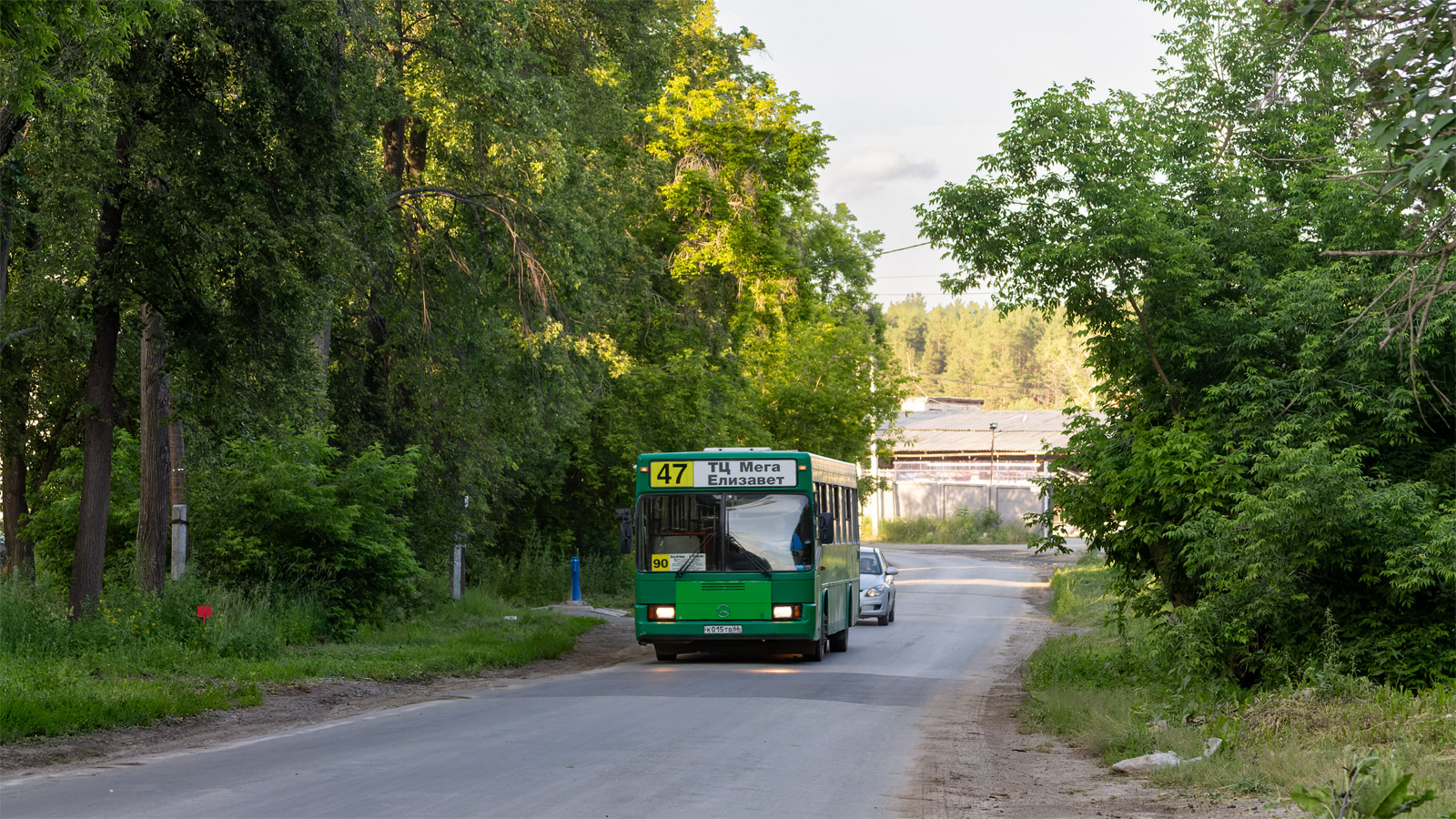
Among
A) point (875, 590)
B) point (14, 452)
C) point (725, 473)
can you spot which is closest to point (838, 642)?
point (725, 473)

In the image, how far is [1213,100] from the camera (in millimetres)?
17938

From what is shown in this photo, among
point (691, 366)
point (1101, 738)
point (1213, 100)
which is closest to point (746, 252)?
point (691, 366)

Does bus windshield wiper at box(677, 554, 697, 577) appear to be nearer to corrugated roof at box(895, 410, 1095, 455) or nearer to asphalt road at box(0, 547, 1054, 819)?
asphalt road at box(0, 547, 1054, 819)

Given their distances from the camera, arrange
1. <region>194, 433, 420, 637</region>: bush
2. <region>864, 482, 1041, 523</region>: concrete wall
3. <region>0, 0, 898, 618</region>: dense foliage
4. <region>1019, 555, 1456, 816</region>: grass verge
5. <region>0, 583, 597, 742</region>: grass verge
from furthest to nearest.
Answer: <region>864, 482, 1041, 523</region>: concrete wall
<region>194, 433, 420, 637</region>: bush
<region>0, 0, 898, 618</region>: dense foliage
<region>0, 583, 597, 742</region>: grass verge
<region>1019, 555, 1456, 816</region>: grass verge

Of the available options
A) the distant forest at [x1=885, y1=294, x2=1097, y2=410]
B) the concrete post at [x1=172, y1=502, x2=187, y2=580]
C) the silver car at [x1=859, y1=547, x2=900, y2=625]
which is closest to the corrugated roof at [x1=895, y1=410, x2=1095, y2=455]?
the distant forest at [x1=885, y1=294, x2=1097, y2=410]

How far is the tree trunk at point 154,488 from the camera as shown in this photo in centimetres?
1698

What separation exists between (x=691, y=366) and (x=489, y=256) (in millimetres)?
10930

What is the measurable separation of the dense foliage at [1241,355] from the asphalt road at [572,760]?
3539 millimetres

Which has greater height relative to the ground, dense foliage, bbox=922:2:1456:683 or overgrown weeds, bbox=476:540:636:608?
dense foliage, bbox=922:2:1456:683

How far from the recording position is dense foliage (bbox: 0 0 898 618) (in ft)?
45.3

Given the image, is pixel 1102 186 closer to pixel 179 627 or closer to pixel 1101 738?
pixel 1101 738

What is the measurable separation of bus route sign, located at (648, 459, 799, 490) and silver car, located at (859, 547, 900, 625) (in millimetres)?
8955

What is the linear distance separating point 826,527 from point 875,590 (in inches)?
357

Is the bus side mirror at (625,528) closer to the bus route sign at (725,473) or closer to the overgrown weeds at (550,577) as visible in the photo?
the bus route sign at (725,473)
